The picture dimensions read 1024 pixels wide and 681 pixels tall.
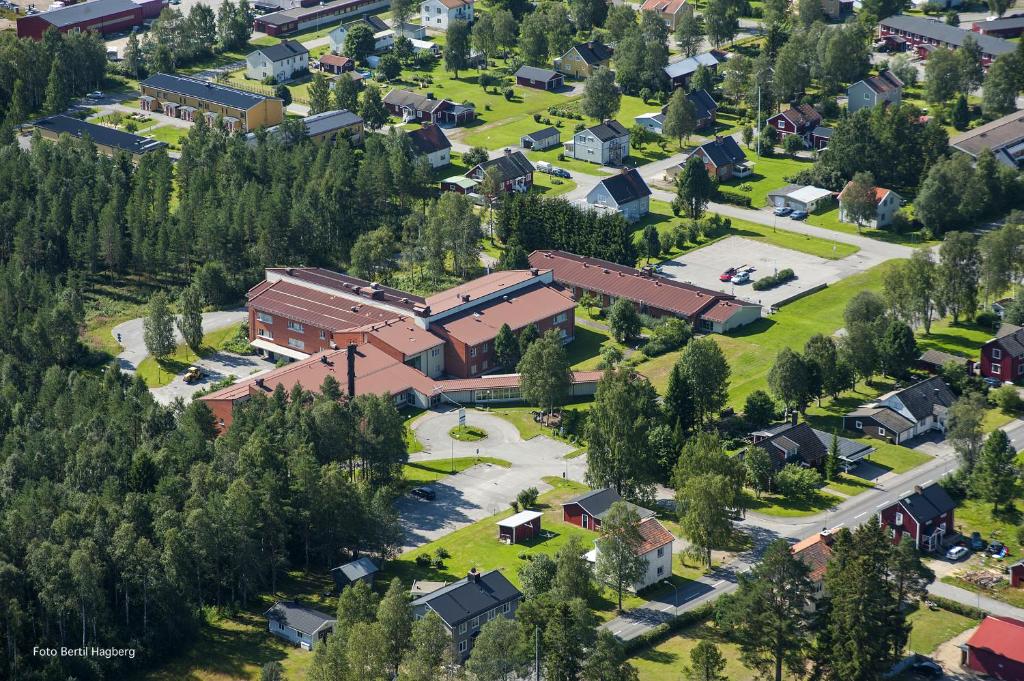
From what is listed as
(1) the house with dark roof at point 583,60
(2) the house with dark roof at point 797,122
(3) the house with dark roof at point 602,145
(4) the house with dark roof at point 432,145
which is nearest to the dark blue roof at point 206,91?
(4) the house with dark roof at point 432,145

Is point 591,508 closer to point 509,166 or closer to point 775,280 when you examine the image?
point 775,280

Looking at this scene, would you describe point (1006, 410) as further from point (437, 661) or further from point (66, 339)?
point (66, 339)

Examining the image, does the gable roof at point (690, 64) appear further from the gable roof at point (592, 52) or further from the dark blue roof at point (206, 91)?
the dark blue roof at point (206, 91)

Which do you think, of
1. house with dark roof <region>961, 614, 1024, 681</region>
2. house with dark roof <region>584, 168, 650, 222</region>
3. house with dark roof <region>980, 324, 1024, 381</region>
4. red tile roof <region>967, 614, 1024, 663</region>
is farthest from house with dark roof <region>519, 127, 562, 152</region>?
house with dark roof <region>961, 614, 1024, 681</region>

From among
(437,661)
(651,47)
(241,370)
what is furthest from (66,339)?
(651,47)

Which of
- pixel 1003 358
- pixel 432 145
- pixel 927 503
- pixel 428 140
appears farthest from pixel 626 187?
pixel 927 503
